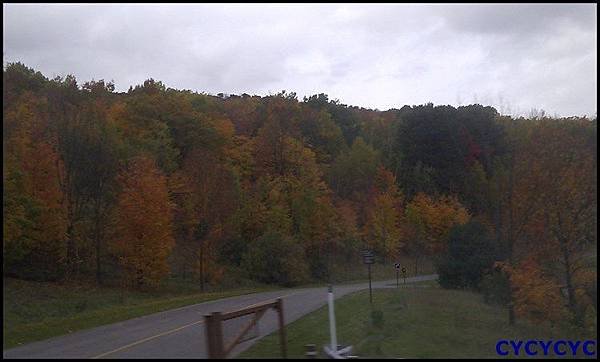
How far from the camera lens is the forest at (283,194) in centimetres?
2114

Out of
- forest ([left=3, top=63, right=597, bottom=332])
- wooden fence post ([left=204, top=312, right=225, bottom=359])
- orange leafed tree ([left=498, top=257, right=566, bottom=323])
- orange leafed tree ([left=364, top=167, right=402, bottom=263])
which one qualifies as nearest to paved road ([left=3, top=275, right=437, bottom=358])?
wooden fence post ([left=204, top=312, right=225, bottom=359])

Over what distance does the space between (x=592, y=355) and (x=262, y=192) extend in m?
44.2

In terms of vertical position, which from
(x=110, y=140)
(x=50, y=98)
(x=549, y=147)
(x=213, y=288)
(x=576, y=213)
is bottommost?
(x=213, y=288)

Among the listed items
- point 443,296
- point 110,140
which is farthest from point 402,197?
point 443,296

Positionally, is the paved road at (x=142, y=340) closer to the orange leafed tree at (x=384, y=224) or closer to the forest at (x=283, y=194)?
the forest at (x=283, y=194)

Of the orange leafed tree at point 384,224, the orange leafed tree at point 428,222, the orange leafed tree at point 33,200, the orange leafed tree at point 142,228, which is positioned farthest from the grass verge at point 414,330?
the orange leafed tree at point 384,224

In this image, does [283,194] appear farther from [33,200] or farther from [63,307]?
[63,307]

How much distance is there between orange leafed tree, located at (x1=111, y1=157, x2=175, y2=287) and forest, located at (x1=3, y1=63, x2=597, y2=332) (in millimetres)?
86

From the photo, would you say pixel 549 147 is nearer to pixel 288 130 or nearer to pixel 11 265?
pixel 11 265

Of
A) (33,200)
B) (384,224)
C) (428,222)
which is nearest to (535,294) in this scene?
(33,200)

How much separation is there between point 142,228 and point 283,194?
18802 millimetres

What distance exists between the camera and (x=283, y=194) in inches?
2232

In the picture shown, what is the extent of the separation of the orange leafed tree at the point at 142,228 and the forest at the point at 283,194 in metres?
0.09

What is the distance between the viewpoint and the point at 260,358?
533 inches
